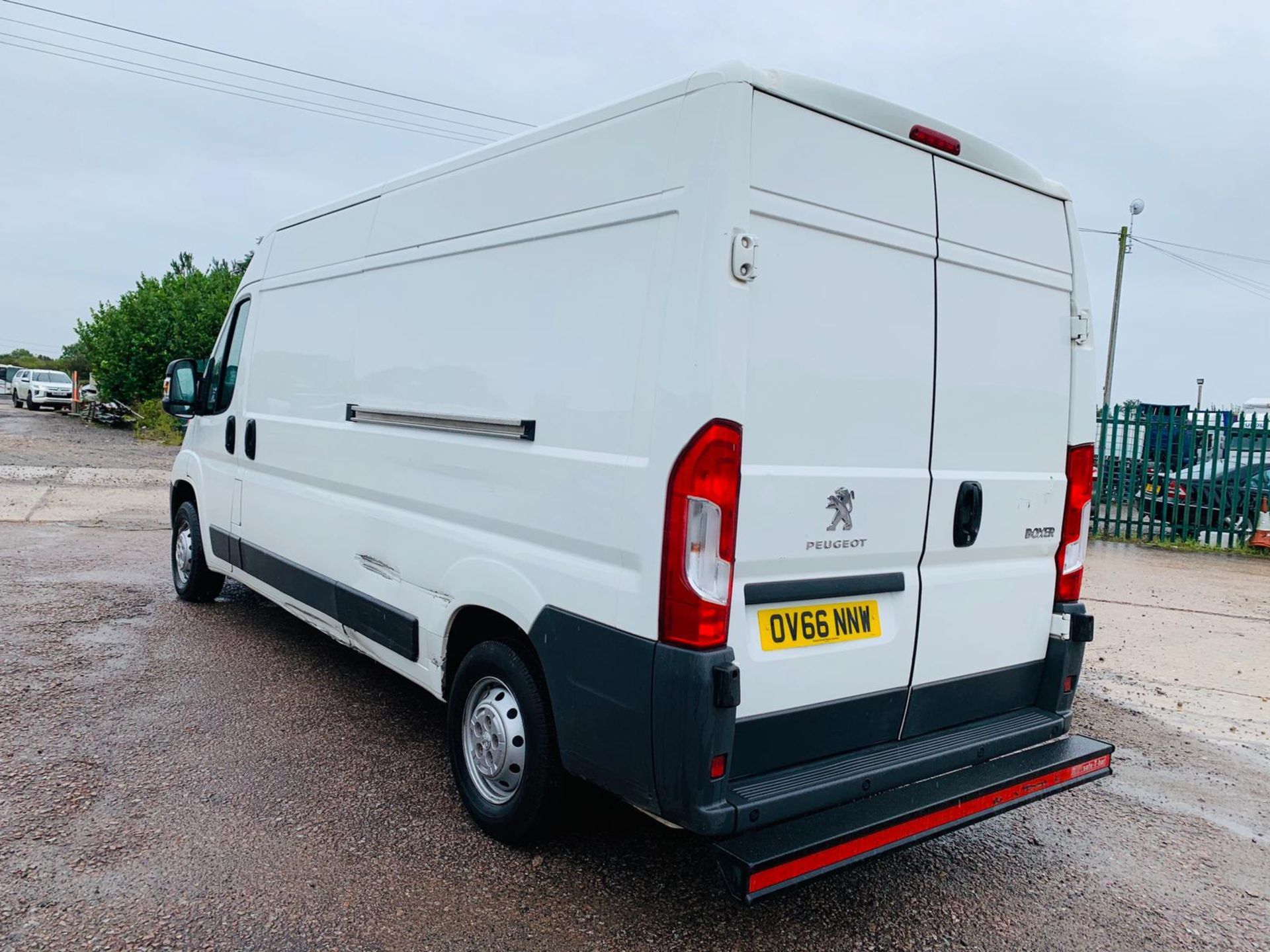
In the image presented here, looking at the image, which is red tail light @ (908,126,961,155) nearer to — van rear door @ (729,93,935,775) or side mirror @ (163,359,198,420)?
van rear door @ (729,93,935,775)

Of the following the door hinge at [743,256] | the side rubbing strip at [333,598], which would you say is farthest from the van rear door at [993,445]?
the side rubbing strip at [333,598]

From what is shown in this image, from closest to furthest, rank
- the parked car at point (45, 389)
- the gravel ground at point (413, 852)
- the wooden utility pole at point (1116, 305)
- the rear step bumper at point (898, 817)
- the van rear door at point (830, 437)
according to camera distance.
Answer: the rear step bumper at point (898, 817), the van rear door at point (830, 437), the gravel ground at point (413, 852), the wooden utility pole at point (1116, 305), the parked car at point (45, 389)

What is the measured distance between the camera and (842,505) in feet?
10.0

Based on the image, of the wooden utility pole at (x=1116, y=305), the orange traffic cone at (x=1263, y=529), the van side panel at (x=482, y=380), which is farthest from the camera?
the wooden utility pole at (x=1116, y=305)

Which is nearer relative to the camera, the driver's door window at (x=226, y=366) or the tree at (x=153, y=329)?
the driver's door window at (x=226, y=366)

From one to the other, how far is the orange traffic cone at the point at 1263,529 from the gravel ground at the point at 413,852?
828 centimetres

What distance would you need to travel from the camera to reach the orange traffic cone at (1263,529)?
1233cm

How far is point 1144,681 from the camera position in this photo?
247 inches

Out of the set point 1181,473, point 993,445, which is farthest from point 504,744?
point 1181,473

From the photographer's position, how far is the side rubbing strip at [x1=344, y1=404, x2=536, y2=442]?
3.37 m

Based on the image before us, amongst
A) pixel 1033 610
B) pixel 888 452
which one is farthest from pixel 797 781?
pixel 1033 610

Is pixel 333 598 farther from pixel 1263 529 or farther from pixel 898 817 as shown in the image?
pixel 1263 529

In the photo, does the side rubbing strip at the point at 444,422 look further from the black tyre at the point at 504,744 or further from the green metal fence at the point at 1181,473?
the green metal fence at the point at 1181,473

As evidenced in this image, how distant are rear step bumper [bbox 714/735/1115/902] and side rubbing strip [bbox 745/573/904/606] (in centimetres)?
64
